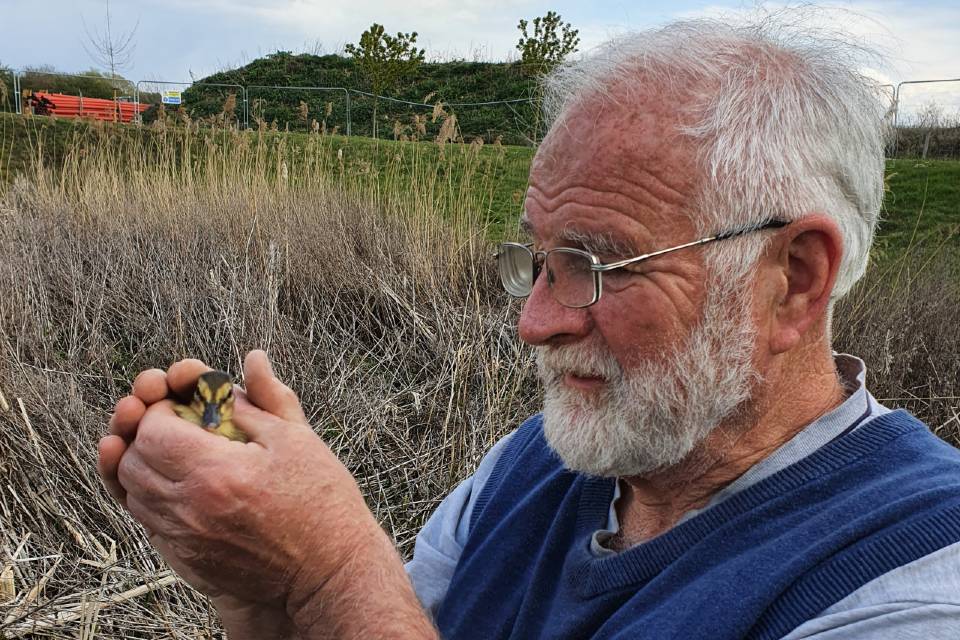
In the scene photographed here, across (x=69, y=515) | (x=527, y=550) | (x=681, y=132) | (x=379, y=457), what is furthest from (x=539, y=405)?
(x=681, y=132)

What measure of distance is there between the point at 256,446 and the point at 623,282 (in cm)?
70

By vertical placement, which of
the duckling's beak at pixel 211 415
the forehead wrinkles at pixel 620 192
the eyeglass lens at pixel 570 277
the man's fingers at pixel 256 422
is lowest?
the man's fingers at pixel 256 422

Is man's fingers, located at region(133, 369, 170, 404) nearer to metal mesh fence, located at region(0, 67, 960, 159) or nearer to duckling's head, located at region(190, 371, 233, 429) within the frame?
duckling's head, located at region(190, 371, 233, 429)

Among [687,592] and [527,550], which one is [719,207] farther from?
[527,550]

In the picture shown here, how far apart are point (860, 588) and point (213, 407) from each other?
1.00 metres

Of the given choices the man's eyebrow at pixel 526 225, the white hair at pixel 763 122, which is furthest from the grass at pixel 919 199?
the man's eyebrow at pixel 526 225

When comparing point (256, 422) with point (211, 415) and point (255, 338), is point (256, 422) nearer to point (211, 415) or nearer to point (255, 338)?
point (211, 415)

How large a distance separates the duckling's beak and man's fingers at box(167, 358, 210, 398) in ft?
0.23

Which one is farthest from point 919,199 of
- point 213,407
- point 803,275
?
point 213,407

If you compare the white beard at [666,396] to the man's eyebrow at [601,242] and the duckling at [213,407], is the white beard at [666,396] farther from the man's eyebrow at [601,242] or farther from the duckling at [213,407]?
the duckling at [213,407]

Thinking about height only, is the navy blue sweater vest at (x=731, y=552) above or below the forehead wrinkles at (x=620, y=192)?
below

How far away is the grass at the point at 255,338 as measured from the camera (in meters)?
3.58

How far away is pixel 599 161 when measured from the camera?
1541 millimetres

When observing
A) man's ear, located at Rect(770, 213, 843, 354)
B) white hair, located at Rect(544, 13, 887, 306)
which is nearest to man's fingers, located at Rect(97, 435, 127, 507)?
white hair, located at Rect(544, 13, 887, 306)
